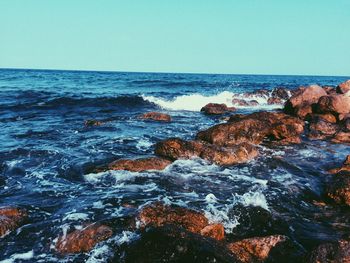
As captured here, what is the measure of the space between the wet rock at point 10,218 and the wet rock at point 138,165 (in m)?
2.86

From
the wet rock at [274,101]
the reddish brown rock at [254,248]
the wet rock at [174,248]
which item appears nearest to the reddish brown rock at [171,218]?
the reddish brown rock at [254,248]

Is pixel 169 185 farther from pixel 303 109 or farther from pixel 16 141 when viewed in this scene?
pixel 303 109

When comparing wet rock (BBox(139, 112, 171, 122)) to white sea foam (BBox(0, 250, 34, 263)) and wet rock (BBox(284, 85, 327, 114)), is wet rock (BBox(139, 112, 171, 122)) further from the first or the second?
white sea foam (BBox(0, 250, 34, 263))

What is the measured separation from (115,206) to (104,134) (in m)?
7.47

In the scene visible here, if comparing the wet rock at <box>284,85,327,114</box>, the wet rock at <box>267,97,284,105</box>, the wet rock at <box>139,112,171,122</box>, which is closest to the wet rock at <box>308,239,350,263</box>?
the wet rock at <box>139,112,171,122</box>

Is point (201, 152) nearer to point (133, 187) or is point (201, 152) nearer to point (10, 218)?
point (133, 187)

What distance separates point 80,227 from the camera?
6000 mm

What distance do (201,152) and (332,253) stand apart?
5.86m

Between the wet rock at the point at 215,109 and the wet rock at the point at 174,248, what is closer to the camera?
the wet rock at the point at 174,248

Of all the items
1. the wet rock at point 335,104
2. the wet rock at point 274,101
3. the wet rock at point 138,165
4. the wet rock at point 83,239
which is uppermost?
the wet rock at point 335,104

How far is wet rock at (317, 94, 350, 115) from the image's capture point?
1655 centimetres

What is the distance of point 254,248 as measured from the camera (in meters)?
5.27

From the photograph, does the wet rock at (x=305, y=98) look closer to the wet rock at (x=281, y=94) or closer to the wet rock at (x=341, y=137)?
the wet rock at (x=341, y=137)

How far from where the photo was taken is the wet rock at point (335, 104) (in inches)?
651
